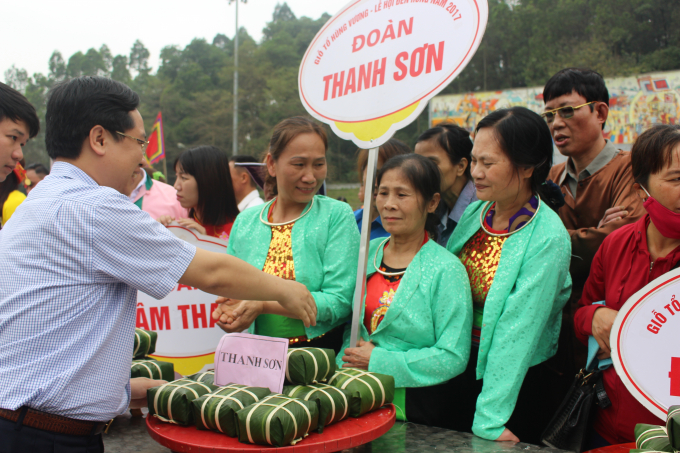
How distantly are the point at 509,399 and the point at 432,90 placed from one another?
112cm

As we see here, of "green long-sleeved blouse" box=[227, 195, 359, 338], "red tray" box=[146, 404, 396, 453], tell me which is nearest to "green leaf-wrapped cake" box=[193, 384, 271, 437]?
"red tray" box=[146, 404, 396, 453]

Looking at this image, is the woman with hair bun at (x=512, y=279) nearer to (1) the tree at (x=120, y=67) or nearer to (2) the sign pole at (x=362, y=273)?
(2) the sign pole at (x=362, y=273)

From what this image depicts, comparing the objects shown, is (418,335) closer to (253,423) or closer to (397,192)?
(397,192)

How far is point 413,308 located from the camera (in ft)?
6.26

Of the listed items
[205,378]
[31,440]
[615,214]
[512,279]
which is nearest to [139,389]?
[205,378]

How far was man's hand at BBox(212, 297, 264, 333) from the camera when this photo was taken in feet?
6.46

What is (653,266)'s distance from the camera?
5.72ft

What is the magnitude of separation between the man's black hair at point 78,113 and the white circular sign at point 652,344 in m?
1.64

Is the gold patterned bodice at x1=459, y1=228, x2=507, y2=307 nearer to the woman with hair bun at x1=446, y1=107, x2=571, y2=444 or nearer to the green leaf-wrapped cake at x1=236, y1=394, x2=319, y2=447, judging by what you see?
the woman with hair bun at x1=446, y1=107, x2=571, y2=444

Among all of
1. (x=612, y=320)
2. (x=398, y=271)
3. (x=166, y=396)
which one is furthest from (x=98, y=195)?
(x=612, y=320)

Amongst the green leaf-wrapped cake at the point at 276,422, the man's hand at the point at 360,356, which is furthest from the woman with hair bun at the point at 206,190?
the green leaf-wrapped cake at the point at 276,422

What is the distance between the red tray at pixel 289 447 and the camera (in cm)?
130

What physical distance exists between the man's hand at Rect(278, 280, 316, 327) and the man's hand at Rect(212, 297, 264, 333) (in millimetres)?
303

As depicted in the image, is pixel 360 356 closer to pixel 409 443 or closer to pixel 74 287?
pixel 409 443
